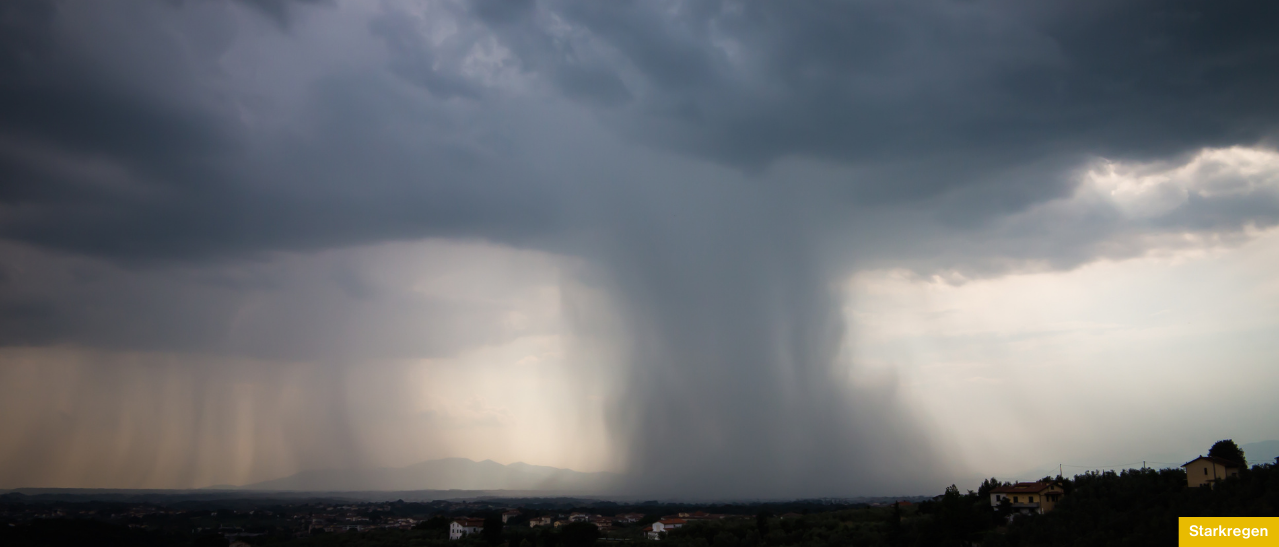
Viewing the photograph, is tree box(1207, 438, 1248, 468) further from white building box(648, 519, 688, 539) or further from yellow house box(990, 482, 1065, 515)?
white building box(648, 519, 688, 539)

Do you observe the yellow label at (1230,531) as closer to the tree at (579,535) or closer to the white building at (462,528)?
the tree at (579,535)

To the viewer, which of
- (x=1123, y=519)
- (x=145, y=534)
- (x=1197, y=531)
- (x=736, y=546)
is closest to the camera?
(x=1197, y=531)

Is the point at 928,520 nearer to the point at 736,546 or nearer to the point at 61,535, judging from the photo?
the point at 736,546

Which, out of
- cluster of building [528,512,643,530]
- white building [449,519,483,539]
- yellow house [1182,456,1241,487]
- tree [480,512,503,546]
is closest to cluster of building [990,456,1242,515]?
yellow house [1182,456,1241,487]

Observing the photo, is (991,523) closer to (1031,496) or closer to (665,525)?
(1031,496)

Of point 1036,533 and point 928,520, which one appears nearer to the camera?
point 1036,533

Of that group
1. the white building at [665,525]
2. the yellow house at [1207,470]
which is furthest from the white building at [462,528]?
the yellow house at [1207,470]

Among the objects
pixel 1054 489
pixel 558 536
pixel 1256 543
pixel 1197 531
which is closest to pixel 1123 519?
pixel 1197 531
